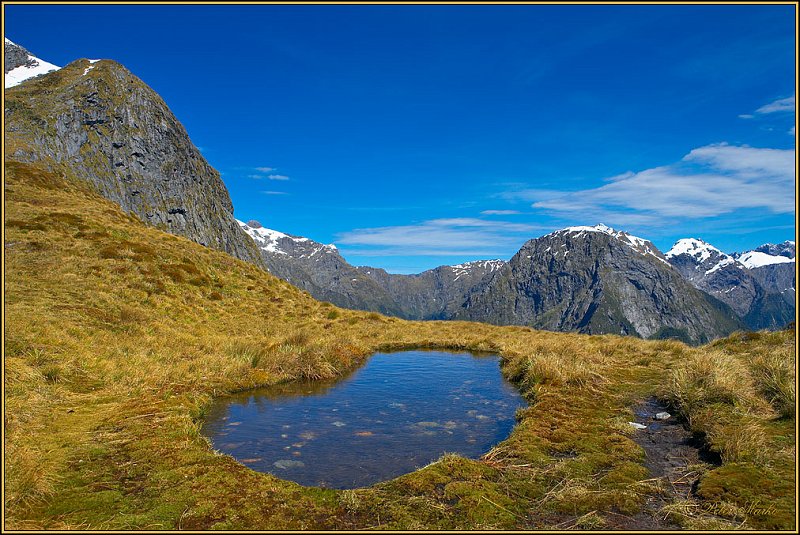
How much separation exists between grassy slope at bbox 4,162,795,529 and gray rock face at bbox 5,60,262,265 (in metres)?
127

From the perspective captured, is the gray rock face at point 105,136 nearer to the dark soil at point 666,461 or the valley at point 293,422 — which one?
the valley at point 293,422

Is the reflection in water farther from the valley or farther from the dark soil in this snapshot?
the dark soil

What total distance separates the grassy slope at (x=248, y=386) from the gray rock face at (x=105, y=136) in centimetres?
12729

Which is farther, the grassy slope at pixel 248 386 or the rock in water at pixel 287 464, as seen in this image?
the rock in water at pixel 287 464

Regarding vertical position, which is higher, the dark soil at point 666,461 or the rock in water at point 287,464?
the dark soil at point 666,461

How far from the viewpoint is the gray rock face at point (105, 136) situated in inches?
5517

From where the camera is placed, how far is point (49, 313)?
22984 millimetres

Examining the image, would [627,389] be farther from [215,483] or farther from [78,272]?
[78,272]

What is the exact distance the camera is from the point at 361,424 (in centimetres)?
1627

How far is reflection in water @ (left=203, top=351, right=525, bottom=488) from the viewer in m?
12.6

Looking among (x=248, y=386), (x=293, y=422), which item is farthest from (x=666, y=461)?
(x=248, y=386)

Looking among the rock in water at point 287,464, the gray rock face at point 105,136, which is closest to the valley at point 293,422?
the rock in water at point 287,464

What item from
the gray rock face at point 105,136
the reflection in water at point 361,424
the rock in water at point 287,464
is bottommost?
the rock in water at point 287,464

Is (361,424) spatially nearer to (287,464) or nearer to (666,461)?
(287,464)
